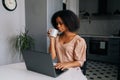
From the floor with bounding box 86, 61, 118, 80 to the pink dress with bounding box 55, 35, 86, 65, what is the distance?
6.51 ft

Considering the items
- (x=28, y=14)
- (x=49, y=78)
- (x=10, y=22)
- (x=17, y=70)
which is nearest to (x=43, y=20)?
(x=28, y=14)

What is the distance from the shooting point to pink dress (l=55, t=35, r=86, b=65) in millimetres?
1548

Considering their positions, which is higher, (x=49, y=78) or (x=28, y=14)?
(x=28, y=14)

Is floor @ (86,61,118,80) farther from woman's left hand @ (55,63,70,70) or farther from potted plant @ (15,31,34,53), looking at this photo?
woman's left hand @ (55,63,70,70)

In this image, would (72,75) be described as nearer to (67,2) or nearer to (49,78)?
(49,78)

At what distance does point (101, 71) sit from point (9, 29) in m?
2.31

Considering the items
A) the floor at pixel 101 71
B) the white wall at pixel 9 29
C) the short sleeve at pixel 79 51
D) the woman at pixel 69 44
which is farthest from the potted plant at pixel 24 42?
the short sleeve at pixel 79 51

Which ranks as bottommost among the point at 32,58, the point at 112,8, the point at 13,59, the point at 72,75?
the point at 13,59

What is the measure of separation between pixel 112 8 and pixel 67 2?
1441 mm

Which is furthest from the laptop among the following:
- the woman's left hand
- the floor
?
the floor

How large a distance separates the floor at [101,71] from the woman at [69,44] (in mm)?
1992

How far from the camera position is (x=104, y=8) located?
4.94m

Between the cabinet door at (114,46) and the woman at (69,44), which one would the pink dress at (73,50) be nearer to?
the woman at (69,44)

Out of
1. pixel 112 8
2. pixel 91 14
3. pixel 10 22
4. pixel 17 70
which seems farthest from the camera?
pixel 91 14
